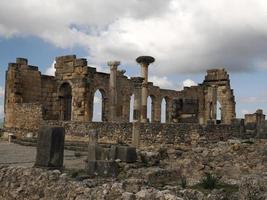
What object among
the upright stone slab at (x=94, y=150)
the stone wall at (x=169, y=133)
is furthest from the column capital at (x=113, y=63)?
the upright stone slab at (x=94, y=150)

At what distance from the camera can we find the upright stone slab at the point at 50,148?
10.3m

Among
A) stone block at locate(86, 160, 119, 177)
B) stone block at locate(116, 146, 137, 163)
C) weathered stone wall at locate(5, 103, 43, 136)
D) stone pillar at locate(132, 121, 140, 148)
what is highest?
weathered stone wall at locate(5, 103, 43, 136)

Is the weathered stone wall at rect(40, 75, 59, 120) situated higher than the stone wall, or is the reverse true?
the weathered stone wall at rect(40, 75, 59, 120)

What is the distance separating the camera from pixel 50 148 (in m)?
10.5

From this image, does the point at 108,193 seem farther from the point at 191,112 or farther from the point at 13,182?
the point at 191,112

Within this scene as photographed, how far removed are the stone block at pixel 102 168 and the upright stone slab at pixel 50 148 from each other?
2.98 feet

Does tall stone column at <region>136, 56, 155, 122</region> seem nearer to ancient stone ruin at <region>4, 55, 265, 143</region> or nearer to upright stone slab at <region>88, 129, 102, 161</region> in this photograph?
ancient stone ruin at <region>4, 55, 265, 143</region>

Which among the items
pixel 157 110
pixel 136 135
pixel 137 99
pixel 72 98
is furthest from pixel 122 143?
pixel 157 110

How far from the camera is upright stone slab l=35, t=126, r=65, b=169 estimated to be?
10.3 meters

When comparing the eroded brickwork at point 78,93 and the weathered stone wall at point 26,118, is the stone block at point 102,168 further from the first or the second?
the weathered stone wall at point 26,118

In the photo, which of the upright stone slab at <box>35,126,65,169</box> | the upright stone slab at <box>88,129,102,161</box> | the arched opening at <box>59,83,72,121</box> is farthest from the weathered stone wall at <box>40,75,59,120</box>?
the upright stone slab at <box>35,126,65,169</box>

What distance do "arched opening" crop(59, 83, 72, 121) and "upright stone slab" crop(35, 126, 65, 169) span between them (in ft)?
55.6

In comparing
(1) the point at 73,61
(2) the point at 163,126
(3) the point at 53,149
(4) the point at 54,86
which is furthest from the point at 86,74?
(3) the point at 53,149

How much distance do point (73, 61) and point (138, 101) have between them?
723 cm
